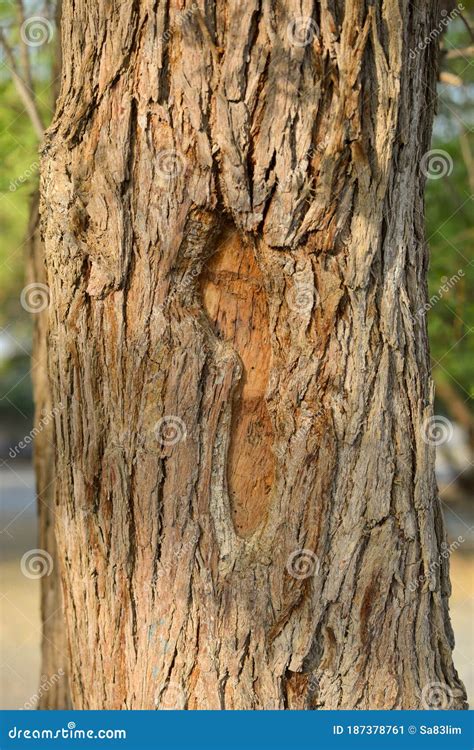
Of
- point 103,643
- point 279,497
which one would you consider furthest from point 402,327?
point 103,643

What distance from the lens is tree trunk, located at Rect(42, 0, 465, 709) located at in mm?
2316

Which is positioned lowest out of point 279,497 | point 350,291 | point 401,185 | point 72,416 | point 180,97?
point 279,497

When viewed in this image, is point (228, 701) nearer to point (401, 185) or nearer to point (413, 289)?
point (413, 289)

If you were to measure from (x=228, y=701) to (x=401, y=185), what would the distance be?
155cm

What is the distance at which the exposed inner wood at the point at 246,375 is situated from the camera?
8.18 feet

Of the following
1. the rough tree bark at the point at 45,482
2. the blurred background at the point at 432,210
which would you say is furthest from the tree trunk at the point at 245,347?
the rough tree bark at the point at 45,482

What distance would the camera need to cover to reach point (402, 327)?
2439mm
